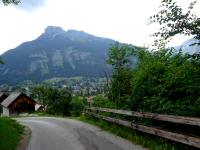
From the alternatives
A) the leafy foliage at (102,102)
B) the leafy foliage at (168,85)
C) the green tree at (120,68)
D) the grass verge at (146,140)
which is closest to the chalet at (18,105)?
the leafy foliage at (102,102)

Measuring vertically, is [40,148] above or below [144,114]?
below

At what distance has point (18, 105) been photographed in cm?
10275

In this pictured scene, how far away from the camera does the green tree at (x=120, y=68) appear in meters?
20.9

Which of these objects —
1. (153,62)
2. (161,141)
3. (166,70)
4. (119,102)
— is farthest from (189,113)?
(119,102)

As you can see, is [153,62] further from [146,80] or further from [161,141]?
[161,141]

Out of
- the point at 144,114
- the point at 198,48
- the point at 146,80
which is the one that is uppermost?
the point at 198,48

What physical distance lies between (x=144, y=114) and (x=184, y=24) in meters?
3.18

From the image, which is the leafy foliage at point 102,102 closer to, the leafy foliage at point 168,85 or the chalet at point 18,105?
the leafy foliage at point 168,85

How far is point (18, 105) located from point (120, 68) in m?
84.7

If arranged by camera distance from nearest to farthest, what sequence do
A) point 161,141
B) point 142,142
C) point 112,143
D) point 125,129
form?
point 161,141, point 142,142, point 112,143, point 125,129

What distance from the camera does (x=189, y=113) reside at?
1051 cm

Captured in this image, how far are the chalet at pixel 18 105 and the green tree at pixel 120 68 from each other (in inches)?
3257

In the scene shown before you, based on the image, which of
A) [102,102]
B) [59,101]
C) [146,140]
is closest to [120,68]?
[102,102]

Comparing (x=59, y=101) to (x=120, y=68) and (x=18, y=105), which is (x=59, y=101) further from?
(x=120, y=68)
